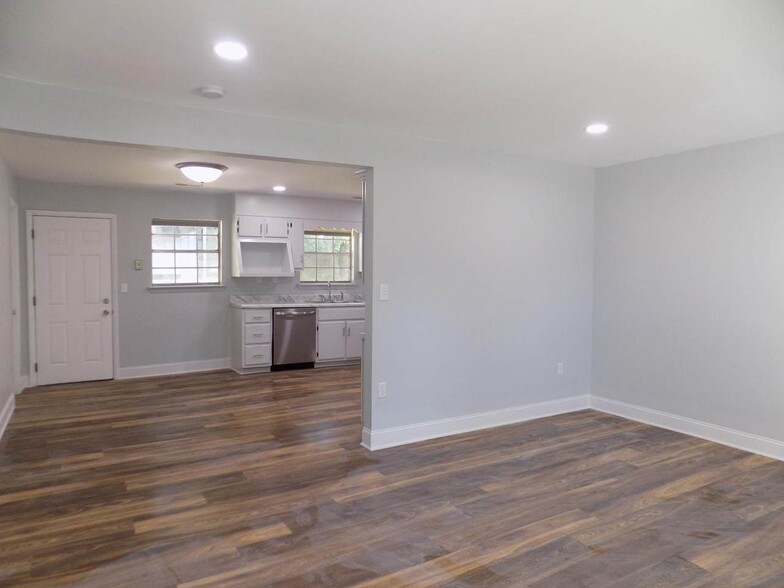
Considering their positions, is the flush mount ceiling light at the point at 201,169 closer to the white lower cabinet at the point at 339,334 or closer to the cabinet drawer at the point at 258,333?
the cabinet drawer at the point at 258,333

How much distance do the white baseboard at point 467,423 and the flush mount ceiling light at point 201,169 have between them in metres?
2.83

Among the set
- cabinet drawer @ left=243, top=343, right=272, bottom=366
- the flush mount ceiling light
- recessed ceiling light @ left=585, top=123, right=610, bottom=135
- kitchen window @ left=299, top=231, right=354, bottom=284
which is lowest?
cabinet drawer @ left=243, top=343, right=272, bottom=366

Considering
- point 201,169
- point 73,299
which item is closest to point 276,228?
point 201,169

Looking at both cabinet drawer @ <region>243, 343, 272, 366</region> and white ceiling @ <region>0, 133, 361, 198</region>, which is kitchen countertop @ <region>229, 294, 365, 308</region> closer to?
cabinet drawer @ <region>243, 343, 272, 366</region>

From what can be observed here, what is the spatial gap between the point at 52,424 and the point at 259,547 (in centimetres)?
312

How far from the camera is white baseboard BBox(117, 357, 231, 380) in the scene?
22.2ft

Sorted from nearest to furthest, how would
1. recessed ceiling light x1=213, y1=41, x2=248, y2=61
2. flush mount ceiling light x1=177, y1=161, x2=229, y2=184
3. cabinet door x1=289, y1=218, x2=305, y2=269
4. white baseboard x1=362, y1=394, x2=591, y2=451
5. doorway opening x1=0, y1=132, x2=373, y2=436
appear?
recessed ceiling light x1=213, y1=41, x2=248, y2=61
white baseboard x1=362, y1=394, x2=591, y2=451
flush mount ceiling light x1=177, y1=161, x2=229, y2=184
doorway opening x1=0, y1=132, x2=373, y2=436
cabinet door x1=289, y1=218, x2=305, y2=269

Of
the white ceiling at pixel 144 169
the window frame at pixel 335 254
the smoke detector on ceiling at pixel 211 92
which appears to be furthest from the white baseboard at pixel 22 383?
the smoke detector on ceiling at pixel 211 92

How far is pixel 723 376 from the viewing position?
4230mm

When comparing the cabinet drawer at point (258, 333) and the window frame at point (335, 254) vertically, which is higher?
the window frame at point (335, 254)

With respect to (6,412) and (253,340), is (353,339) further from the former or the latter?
(6,412)

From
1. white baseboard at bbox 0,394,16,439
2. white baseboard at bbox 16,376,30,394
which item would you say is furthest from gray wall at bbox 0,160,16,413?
white baseboard at bbox 16,376,30,394

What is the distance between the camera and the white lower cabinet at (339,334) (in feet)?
24.2

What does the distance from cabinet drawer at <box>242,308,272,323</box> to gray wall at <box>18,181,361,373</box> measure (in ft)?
2.02
